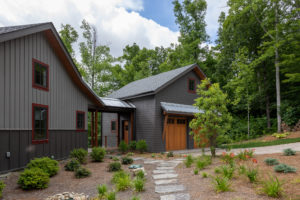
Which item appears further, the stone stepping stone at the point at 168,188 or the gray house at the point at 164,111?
the gray house at the point at 164,111

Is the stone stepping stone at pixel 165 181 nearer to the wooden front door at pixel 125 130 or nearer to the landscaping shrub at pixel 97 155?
the landscaping shrub at pixel 97 155

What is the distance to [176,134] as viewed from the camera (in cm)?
1417

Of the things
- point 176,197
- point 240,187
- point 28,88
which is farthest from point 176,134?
point 176,197

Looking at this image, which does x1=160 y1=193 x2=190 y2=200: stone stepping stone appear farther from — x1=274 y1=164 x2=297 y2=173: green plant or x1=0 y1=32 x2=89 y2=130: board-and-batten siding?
x1=0 y1=32 x2=89 y2=130: board-and-batten siding

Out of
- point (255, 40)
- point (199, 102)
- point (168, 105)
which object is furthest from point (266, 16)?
point (199, 102)

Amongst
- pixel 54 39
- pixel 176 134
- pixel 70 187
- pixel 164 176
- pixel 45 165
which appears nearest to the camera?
pixel 70 187

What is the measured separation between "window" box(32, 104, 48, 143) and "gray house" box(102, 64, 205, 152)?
227 inches

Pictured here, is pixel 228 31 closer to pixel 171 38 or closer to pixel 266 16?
pixel 266 16

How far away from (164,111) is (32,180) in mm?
8210

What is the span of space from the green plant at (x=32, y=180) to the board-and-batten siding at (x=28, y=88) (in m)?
2.02

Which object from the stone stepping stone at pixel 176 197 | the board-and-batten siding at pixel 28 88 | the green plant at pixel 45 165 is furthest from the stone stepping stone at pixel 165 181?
the board-and-batten siding at pixel 28 88

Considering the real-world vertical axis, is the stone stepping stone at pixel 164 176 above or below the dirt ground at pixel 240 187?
below

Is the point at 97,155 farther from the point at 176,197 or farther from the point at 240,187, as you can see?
the point at 240,187

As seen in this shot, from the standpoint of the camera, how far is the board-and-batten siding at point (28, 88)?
6.94 m
